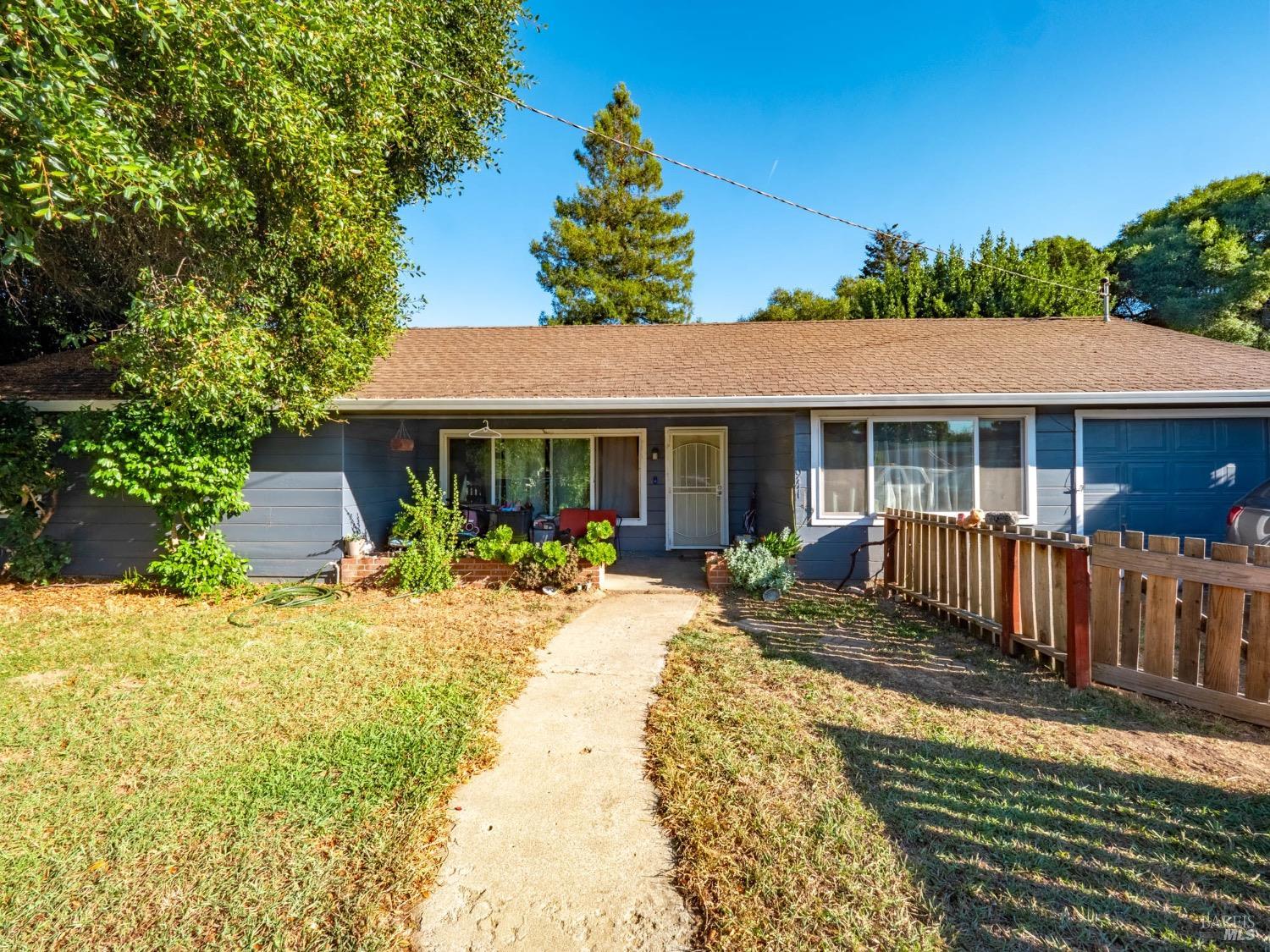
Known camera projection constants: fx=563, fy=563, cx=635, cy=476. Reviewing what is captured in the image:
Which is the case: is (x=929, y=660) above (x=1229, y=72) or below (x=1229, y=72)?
below

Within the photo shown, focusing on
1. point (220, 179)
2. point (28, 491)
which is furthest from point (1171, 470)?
point (28, 491)

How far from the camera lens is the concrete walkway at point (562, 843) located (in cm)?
191

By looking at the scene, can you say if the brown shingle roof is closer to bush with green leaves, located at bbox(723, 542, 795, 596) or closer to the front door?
the front door

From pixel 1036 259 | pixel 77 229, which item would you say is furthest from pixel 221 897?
pixel 1036 259

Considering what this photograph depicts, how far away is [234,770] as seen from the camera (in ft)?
9.51

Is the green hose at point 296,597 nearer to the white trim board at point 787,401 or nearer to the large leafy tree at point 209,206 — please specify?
the large leafy tree at point 209,206

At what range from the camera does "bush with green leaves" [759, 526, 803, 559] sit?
678 cm

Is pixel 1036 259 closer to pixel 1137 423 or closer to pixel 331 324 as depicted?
pixel 1137 423

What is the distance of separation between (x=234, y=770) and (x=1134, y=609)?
5401mm

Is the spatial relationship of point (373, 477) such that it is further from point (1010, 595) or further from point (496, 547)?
point (1010, 595)

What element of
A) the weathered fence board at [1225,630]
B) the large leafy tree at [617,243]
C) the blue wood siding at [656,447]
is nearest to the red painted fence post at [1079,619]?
the weathered fence board at [1225,630]

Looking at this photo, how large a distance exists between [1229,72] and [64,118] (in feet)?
41.8

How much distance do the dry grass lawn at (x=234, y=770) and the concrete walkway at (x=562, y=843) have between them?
14cm

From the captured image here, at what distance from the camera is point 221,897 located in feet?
6.68
